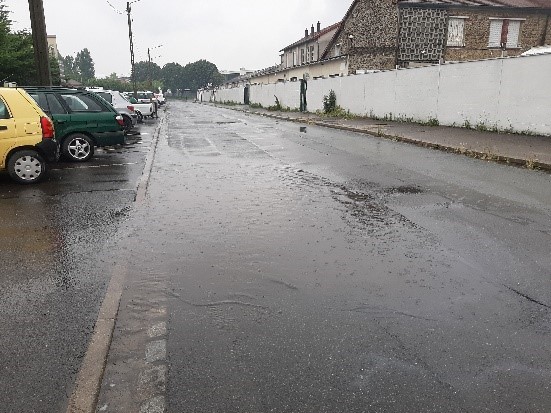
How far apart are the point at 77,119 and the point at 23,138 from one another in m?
3.13

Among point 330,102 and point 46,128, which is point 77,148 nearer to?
point 46,128

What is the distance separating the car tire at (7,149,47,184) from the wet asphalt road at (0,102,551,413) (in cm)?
89

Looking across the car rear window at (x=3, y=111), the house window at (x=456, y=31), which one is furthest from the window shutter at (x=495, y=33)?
the car rear window at (x=3, y=111)

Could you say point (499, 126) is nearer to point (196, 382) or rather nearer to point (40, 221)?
point (40, 221)

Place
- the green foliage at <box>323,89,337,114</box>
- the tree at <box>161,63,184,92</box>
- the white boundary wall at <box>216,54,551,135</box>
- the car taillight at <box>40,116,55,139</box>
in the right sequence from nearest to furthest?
1. the car taillight at <box>40,116,55,139</box>
2. the white boundary wall at <box>216,54,551,135</box>
3. the green foliage at <box>323,89,337,114</box>
4. the tree at <box>161,63,184,92</box>

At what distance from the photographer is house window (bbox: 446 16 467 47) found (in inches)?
1303

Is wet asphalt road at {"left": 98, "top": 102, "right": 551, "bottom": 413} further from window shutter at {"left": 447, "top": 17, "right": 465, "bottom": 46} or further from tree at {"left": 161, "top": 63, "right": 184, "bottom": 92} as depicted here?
tree at {"left": 161, "top": 63, "right": 184, "bottom": 92}

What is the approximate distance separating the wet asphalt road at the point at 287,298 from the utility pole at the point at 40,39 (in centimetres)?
792

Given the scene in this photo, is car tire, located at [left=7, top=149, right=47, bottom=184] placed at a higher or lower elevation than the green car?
lower

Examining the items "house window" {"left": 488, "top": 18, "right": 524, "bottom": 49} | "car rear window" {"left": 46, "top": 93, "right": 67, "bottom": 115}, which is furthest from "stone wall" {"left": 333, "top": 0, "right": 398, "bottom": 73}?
"car rear window" {"left": 46, "top": 93, "right": 67, "bottom": 115}

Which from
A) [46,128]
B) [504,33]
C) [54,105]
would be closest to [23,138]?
[46,128]

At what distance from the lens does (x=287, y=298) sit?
12.2ft

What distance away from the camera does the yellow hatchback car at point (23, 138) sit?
832cm

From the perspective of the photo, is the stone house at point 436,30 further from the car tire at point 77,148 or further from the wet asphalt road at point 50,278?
the wet asphalt road at point 50,278
